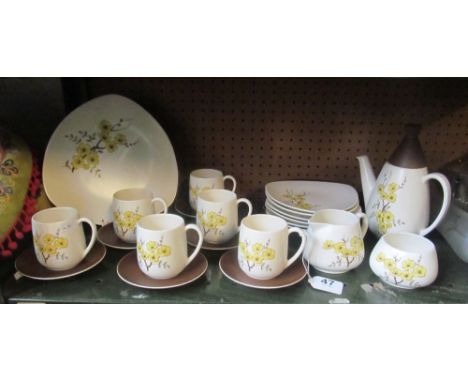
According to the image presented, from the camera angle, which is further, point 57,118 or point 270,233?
point 57,118

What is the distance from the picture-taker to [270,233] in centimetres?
65

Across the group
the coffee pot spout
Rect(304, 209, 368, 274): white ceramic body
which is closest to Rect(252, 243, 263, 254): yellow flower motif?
Rect(304, 209, 368, 274): white ceramic body

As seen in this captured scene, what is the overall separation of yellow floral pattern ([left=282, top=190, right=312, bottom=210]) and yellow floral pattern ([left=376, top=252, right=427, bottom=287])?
0.25 metres

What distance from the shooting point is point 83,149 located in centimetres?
93

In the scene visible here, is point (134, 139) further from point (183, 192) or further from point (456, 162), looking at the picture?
point (456, 162)

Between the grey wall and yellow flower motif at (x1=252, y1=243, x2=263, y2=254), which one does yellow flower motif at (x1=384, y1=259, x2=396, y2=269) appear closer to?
yellow flower motif at (x1=252, y1=243, x2=263, y2=254)

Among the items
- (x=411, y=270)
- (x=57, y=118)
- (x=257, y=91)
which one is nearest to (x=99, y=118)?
(x=57, y=118)

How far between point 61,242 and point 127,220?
14cm

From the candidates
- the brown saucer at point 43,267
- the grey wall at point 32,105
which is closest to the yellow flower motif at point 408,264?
the brown saucer at point 43,267

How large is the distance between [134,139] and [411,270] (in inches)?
26.7

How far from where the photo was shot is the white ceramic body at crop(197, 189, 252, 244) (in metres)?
0.78

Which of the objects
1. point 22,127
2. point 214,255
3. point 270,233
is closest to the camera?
point 270,233

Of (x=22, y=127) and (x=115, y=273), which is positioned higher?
(x=22, y=127)

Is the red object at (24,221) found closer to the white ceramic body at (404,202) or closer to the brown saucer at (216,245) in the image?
the brown saucer at (216,245)
